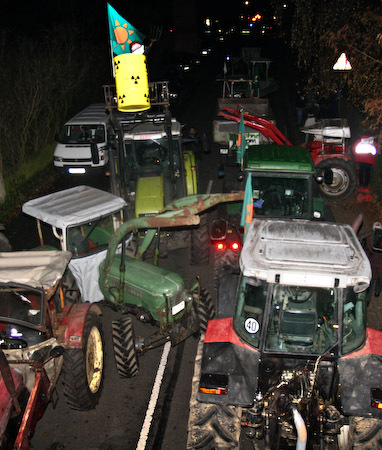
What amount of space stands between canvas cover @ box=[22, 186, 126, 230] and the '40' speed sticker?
Answer: 3610mm

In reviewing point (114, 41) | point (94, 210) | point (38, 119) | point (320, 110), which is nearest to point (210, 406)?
point (94, 210)

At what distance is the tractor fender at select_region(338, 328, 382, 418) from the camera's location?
4168 mm

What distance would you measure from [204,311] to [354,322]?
266cm

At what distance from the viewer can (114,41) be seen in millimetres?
7574

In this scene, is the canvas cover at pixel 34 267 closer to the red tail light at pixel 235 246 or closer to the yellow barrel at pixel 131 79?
the yellow barrel at pixel 131 79

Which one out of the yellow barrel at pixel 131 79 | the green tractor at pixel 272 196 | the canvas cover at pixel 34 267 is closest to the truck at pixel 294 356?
the canvas cover at pixel 34 267

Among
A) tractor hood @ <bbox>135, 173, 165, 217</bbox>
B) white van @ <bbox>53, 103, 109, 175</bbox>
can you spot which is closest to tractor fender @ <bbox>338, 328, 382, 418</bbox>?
tractor hood @ <bbox>135, 173, 165, 217</bbox>

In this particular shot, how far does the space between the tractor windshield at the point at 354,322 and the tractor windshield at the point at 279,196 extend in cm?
294

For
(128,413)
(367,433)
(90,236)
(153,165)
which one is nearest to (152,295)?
(128,413)

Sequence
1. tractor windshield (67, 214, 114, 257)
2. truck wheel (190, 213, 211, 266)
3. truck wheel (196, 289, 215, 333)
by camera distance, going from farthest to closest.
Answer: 1. truck wheel (190, 213, 211, 266)
2. tractor windshield (67, 214, 114, 257)
3. truck wheel (196, 289, 215, 333)

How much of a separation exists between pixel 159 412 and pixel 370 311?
4382 mm

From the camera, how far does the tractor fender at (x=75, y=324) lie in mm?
5582

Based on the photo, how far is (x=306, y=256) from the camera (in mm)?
4379

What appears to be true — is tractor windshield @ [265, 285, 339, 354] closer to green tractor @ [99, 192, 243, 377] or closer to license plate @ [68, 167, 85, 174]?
green tractor @ [99, 192, 243, 377]
